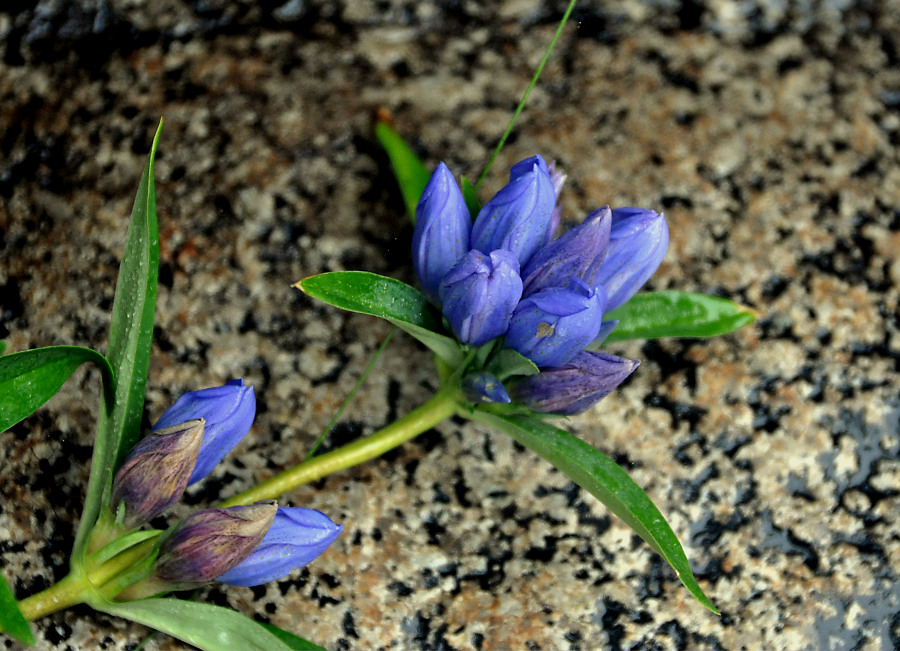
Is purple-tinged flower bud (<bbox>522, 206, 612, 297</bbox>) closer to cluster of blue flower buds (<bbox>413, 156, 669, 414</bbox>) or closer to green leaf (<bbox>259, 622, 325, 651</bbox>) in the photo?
cluster of blue flower buds (<bbox>413, 156, 669, 414</bbox>)

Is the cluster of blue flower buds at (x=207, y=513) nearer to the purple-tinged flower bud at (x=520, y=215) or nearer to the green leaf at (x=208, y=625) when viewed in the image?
the green leaf at (x=208, y=625)

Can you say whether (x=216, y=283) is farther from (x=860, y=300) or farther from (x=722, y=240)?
(x=860, y=300)

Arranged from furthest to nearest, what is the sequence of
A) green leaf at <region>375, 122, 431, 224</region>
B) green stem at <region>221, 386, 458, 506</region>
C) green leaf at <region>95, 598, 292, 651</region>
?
1. green leaf at <region>375, 122, 431, 224</region>
2. green stem at <region>221, 386, 458, 506</region>
3. green leaf at <region>95, 598, 292, 651</region>

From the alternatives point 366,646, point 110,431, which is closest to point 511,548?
point 366,646

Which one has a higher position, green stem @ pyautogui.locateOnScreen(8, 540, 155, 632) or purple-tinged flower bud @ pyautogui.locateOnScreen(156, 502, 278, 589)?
purple-tinged flower bud @ pyautogui.locateOnScreen(156, 502, 278, 589)

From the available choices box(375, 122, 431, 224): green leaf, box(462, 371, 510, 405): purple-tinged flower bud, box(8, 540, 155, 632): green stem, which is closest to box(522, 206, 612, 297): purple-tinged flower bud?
box(462, 371, 510, 405): purple-tinged flower bud

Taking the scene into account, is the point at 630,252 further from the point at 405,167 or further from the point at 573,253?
the point at 405,167

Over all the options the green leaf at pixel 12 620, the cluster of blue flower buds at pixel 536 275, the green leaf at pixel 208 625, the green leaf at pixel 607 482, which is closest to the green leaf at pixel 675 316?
the cluster of blue flower buds at pixel 536 275
